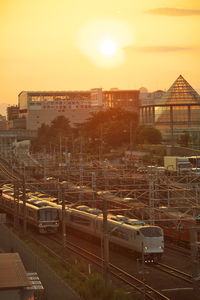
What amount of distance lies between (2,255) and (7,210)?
17.3 m

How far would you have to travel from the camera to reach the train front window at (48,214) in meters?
22.9

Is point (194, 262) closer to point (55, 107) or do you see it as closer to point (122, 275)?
point (122, 275)

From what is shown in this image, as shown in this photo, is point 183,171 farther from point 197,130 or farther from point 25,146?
point 25,146

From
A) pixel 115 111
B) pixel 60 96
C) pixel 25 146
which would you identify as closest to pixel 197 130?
pixel 115 111

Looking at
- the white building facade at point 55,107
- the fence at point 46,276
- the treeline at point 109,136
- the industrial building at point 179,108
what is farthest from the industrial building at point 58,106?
the fence at point 46,276

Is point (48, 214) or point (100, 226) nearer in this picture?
point (100, 226)

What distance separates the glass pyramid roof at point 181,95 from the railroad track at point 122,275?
138ft

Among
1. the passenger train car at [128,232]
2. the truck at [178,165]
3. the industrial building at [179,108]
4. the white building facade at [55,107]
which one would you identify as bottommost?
the passenger train car at [128,232]

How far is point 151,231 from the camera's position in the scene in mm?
16984

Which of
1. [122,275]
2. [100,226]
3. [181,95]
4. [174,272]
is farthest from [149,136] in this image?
[122,275]

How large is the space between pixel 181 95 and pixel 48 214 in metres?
40.9

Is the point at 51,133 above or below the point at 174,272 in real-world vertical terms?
above

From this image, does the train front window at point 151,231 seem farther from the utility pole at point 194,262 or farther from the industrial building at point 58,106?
the industrial building at point 58,106

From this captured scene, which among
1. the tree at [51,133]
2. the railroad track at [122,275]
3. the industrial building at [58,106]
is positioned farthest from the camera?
the industrial building at [58,106]
